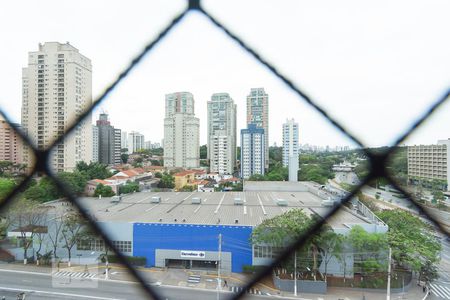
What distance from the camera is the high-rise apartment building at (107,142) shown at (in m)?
0.60

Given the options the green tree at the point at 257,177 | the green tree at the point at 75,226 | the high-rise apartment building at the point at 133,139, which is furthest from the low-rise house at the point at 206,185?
the high-rise apartment building at the point at 133,139

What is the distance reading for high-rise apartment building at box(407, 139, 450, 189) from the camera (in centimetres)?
43

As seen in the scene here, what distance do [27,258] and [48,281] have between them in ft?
1.73

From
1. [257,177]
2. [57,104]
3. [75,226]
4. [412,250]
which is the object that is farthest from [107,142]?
[257,177]

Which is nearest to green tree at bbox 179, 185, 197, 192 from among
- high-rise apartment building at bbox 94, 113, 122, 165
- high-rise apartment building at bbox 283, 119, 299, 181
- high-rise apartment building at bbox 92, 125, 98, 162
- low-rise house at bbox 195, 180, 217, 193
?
low-rise house at bbox 195, 180, 217, 193

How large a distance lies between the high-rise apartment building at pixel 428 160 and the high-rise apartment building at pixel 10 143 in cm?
57

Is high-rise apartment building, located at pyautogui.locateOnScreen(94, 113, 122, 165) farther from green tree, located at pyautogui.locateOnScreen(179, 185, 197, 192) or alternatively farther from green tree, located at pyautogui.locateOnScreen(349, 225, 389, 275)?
green tree, located at pyautogui.locateOnScreen(179, 185, 197, 192)

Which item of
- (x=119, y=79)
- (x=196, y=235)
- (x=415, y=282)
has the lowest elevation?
(x=415, y=282)

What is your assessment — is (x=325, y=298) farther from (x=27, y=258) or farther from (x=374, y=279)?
(x=27, y=258)

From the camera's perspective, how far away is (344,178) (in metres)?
0.51

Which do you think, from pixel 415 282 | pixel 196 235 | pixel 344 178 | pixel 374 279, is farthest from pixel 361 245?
pixel 344 178

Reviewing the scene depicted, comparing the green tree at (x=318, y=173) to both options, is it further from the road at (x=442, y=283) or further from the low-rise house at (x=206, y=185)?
the low-rise house at (x=206, y=185)

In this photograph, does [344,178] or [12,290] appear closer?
[344,178]

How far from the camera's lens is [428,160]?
46 centimetres
